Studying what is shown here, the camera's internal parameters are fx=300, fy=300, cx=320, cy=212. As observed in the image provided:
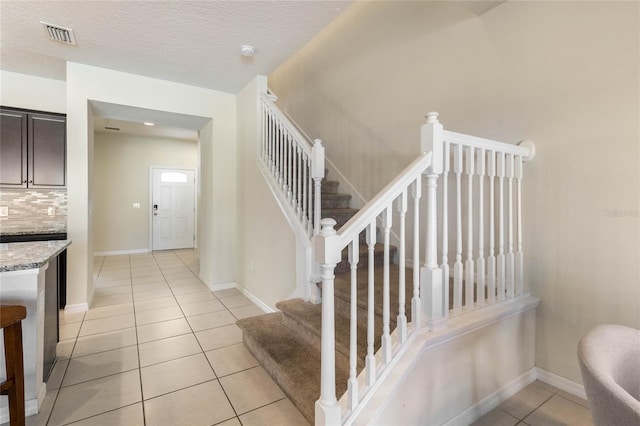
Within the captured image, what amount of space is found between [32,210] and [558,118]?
5635mm

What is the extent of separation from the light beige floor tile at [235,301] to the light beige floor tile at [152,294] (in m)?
0.79

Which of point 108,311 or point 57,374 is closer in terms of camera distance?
point 57,374

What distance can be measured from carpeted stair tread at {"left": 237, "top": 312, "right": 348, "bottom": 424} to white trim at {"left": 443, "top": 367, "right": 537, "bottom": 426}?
680mm

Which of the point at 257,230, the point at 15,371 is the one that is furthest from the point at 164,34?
the point at 15,371

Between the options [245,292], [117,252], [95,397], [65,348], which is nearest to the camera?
[95,397]

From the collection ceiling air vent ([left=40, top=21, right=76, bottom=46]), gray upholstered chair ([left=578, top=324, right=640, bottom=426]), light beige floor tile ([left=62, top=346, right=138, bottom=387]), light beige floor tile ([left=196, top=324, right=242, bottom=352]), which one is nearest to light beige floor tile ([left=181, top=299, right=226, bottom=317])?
light beige floor tile ([left=196, top=324, right=242, bottom=352])

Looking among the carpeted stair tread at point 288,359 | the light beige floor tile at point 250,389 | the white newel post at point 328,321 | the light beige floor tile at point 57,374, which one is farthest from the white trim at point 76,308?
the white newel post at point 328,321

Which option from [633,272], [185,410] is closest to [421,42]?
[633,272]

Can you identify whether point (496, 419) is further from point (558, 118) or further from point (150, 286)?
point (150, 286)

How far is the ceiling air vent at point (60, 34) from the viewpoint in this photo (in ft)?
8.45

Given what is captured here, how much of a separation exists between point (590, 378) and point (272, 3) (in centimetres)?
274

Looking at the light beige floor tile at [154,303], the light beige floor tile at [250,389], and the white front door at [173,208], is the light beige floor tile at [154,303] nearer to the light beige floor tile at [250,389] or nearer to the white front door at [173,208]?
the light beige floor tile at [250,389]

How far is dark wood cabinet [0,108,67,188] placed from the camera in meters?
3.43

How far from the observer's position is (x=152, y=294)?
3.90 meters
